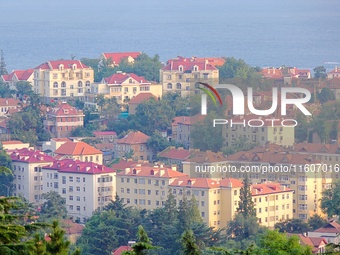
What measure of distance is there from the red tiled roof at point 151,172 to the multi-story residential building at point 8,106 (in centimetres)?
907

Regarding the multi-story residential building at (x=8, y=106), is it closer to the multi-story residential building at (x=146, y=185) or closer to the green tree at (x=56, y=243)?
the multi-story residential building at (x=146, y=185)

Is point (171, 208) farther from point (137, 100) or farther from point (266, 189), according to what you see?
point (137, 100)

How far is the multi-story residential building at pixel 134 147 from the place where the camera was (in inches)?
1130

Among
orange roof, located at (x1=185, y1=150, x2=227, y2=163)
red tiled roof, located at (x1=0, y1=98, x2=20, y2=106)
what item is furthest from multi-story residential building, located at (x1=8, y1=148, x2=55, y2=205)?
red tiled roof, located at (x1=0, y1=98, x2=20, y2=106)

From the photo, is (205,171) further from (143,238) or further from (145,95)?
(143,238)

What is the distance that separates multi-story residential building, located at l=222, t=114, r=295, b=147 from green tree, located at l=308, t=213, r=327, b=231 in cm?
100

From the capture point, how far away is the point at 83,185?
80.9ft

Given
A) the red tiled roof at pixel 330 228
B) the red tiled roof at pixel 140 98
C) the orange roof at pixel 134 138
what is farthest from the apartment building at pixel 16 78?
the red tiled roof at pixel 330 228

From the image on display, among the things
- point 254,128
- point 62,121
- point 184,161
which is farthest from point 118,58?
point 254,128

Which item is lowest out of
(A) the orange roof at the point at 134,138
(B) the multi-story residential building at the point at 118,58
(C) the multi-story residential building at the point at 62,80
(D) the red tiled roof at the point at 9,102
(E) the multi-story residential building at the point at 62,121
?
(A) the orange roof at the point at 134,138

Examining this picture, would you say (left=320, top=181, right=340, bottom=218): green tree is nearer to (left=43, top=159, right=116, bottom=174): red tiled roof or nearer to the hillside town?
the hillside town

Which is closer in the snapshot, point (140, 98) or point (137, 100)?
point (137, 100)

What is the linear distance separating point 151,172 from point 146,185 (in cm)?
22

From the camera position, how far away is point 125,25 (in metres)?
94.9
